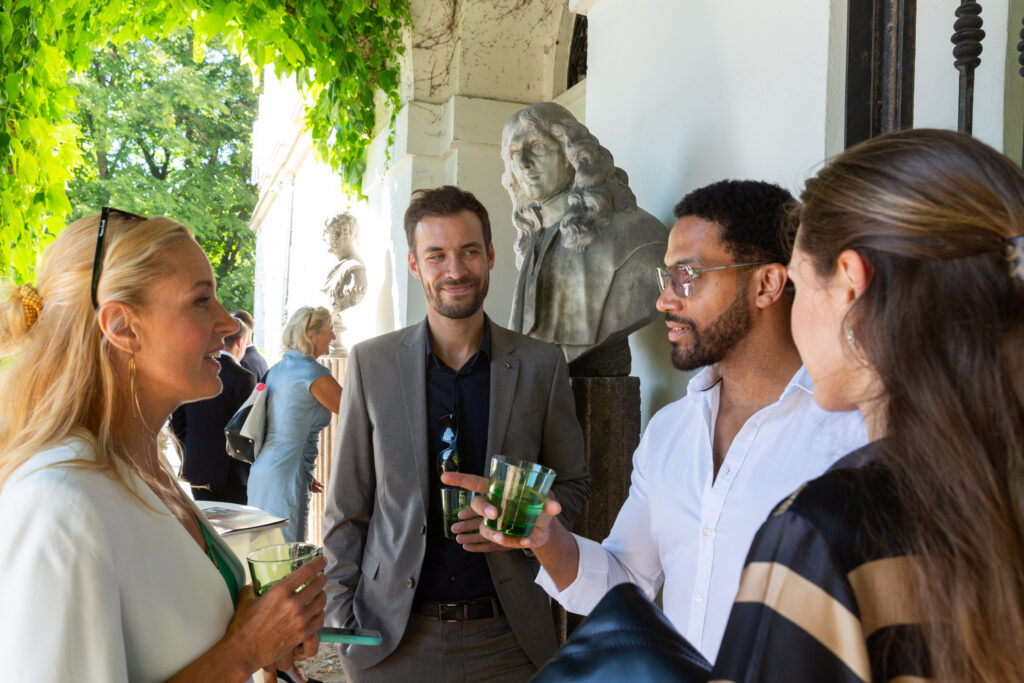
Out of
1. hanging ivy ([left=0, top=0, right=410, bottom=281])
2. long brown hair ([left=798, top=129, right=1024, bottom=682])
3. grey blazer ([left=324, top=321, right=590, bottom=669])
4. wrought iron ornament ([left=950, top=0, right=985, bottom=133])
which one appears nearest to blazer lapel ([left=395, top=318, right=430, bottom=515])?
grey blazer ([left=324, top=321, right=590, bottom=669])

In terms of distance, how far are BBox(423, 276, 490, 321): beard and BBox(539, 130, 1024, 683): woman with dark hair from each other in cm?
177

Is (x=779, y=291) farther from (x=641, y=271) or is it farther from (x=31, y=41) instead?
(x=31, y=41)

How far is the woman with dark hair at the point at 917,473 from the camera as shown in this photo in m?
0.73

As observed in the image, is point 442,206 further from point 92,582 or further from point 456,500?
point 92,582

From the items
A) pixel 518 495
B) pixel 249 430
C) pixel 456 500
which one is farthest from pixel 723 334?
pixel 249 430

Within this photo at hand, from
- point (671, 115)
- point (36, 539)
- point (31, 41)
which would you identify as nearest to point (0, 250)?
point (31, 41)

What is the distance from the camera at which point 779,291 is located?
1.93 meters

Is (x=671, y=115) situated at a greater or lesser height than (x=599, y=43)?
lesser

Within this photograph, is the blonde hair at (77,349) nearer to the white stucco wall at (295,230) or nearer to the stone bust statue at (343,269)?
the white stucco wall at (295,230)

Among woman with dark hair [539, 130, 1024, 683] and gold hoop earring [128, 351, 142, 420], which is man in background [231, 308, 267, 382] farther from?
woman with dark hair [539, 130, 1024, 683]

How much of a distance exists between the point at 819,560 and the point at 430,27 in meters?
5.42

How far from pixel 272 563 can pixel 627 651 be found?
95 centimetres

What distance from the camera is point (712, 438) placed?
72.1 inches

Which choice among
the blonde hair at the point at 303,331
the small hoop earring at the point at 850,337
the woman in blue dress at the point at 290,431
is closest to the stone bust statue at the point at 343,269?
the blonde hair at the point at 303,331
